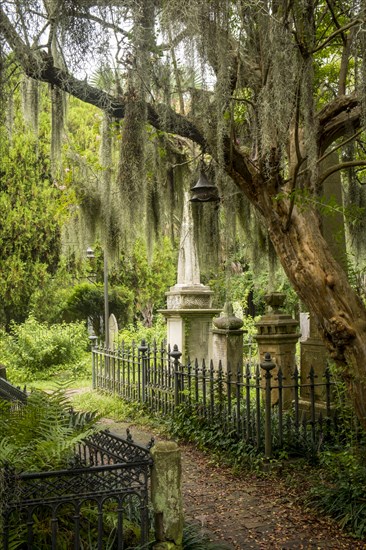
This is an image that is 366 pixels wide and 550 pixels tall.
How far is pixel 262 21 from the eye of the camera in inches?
195

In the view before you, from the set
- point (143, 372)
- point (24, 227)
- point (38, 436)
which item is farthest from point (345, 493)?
point (24, 227)

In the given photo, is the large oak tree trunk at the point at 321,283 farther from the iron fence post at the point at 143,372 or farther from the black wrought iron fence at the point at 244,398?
the iron fence post at the point at 143,372

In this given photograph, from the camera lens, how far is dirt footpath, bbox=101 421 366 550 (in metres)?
4.31

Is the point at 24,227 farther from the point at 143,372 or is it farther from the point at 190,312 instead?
the point at 143,372

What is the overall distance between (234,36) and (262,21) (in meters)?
1.04

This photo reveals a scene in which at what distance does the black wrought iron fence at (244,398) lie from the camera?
6.07 metres

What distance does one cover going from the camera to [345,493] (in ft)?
15.4

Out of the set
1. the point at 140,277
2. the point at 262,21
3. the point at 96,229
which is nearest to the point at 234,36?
the point at 262,21

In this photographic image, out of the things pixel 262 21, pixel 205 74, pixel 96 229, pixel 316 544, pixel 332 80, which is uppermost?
pixel 332 80

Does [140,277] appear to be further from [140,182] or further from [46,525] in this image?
[46,525]

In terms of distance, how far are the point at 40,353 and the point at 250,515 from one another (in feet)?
38.7

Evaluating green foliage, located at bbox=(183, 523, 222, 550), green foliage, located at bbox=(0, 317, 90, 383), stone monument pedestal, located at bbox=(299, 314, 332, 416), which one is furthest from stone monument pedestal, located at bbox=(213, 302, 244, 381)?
green foliage, located at bbox=(0, 317, 90, 383)

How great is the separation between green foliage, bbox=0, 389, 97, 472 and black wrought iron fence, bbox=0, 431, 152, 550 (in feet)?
0.43

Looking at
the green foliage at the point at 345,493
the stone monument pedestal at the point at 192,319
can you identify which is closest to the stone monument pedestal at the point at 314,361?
the green foliage at the point at 345,493
